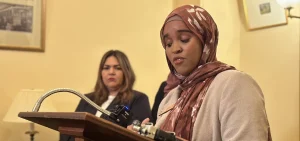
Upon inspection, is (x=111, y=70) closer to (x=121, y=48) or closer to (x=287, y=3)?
(x=121, y=48)

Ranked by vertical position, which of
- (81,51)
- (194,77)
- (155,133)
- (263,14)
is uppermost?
(263,14)

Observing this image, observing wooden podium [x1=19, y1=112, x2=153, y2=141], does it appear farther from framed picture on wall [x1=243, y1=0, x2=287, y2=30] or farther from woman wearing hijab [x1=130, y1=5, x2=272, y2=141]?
framed picture on wall [x1=243, y1=0, x2=287, y2=30]

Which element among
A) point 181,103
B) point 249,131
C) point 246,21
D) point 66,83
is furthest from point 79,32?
point 249,131

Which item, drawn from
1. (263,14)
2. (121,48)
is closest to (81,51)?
(121,48)

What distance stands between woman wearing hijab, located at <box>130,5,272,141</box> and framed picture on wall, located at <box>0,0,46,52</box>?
191 centimetres

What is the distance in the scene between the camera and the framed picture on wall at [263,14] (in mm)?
3184

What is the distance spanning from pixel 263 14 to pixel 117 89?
145 cm

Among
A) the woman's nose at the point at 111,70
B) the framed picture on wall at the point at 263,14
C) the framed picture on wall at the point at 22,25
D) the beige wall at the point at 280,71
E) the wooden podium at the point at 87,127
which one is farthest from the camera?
the framed picture on wall at the point at 263,14

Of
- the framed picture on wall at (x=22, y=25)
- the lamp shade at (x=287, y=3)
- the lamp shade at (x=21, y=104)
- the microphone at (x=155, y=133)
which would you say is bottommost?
the lamp shade at (x=21, y=104)

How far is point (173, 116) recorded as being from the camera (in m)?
1.20

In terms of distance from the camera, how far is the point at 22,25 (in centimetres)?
300

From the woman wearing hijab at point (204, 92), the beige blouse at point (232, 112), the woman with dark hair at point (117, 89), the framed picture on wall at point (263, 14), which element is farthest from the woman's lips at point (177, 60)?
the framed picture on wall at point (263, 14)

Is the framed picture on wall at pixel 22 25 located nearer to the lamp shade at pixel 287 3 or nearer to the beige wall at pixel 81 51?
the beige wall at pixel 81 51

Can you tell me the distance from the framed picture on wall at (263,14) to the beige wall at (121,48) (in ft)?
0.22
